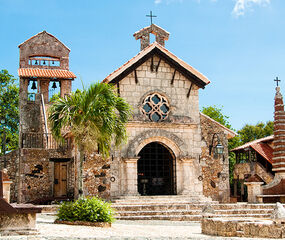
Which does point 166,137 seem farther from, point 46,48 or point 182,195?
point 46,48

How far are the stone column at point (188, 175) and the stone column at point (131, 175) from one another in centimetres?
239

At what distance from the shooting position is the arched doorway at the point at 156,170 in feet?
73.4

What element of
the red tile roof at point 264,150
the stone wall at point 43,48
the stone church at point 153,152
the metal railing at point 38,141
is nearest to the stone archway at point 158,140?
the stone church at point 153,152

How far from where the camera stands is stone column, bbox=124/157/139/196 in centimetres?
2081

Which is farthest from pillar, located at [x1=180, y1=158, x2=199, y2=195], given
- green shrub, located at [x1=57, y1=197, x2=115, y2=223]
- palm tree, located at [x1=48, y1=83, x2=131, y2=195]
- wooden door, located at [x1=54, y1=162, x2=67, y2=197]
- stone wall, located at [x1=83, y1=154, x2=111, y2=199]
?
green shrub, located at [x1=57, y1=197, x2=115, y2=223]

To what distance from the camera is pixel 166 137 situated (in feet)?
71.3

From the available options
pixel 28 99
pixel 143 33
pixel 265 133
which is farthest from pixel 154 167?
pixel 265 133

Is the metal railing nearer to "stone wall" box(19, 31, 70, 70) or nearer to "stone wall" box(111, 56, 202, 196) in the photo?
"stone wall" box(19, 31, 70, 70)

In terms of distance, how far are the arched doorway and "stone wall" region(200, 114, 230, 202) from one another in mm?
1672

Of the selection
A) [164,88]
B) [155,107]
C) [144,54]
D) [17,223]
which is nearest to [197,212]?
[155,107]

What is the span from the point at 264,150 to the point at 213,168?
1471 cm

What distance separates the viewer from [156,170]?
22672 millimetres

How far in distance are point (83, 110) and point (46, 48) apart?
1802cm

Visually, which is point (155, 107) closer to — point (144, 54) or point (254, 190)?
point (144, 54)
